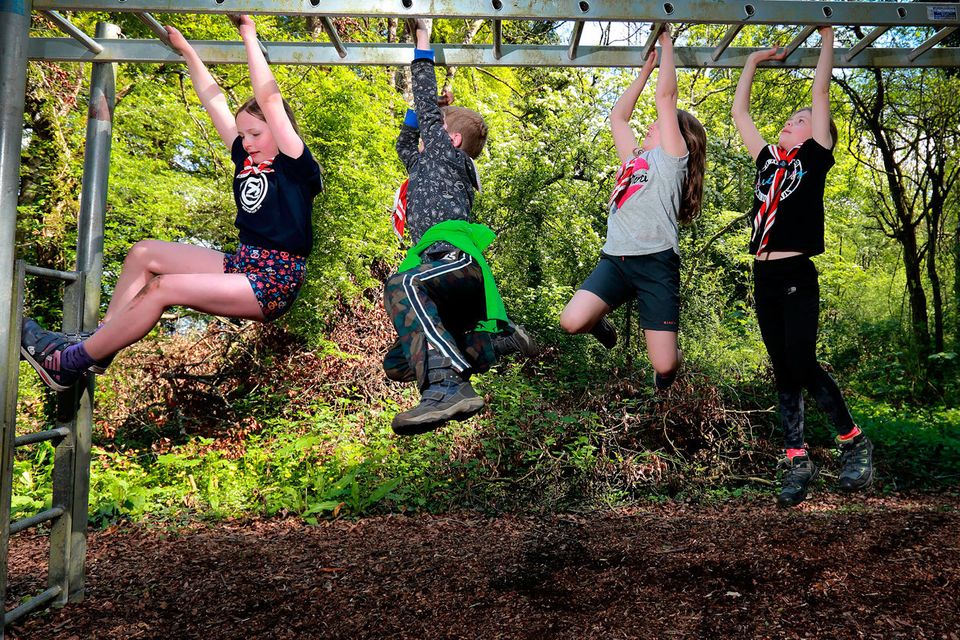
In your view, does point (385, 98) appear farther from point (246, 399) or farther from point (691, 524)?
point (691, 524)

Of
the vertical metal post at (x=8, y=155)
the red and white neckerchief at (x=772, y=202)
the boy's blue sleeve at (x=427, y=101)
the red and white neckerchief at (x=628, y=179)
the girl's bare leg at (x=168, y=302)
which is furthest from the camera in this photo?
the red and white neckerchief at (x=628, y=179)

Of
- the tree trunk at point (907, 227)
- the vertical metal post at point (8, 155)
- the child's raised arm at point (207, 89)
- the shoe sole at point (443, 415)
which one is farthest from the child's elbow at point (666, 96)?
the tree trunk at point (907, 227)

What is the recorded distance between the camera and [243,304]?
298 centimetres

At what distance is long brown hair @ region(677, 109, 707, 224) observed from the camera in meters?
3.58

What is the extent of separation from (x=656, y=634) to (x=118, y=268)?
6.61 metres

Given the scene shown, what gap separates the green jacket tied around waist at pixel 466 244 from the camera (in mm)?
2945

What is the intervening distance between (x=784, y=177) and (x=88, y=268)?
3390 millimetres

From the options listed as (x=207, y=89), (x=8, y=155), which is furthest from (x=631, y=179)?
(x=8, y=155)

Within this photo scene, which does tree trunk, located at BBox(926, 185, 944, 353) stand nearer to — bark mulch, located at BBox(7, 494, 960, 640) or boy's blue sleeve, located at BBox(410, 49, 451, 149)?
bark mulch, located at BBox(7, 494, 960, 640)

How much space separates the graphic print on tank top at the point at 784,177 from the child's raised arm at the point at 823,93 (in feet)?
0.48

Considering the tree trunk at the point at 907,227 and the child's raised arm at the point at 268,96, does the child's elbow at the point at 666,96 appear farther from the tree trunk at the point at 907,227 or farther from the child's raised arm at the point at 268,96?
the tree trunk at the point at 907,227

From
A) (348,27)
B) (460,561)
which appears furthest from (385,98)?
(460,561)

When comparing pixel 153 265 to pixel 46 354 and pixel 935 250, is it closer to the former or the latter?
pixel 46 354

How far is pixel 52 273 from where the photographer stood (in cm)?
328
